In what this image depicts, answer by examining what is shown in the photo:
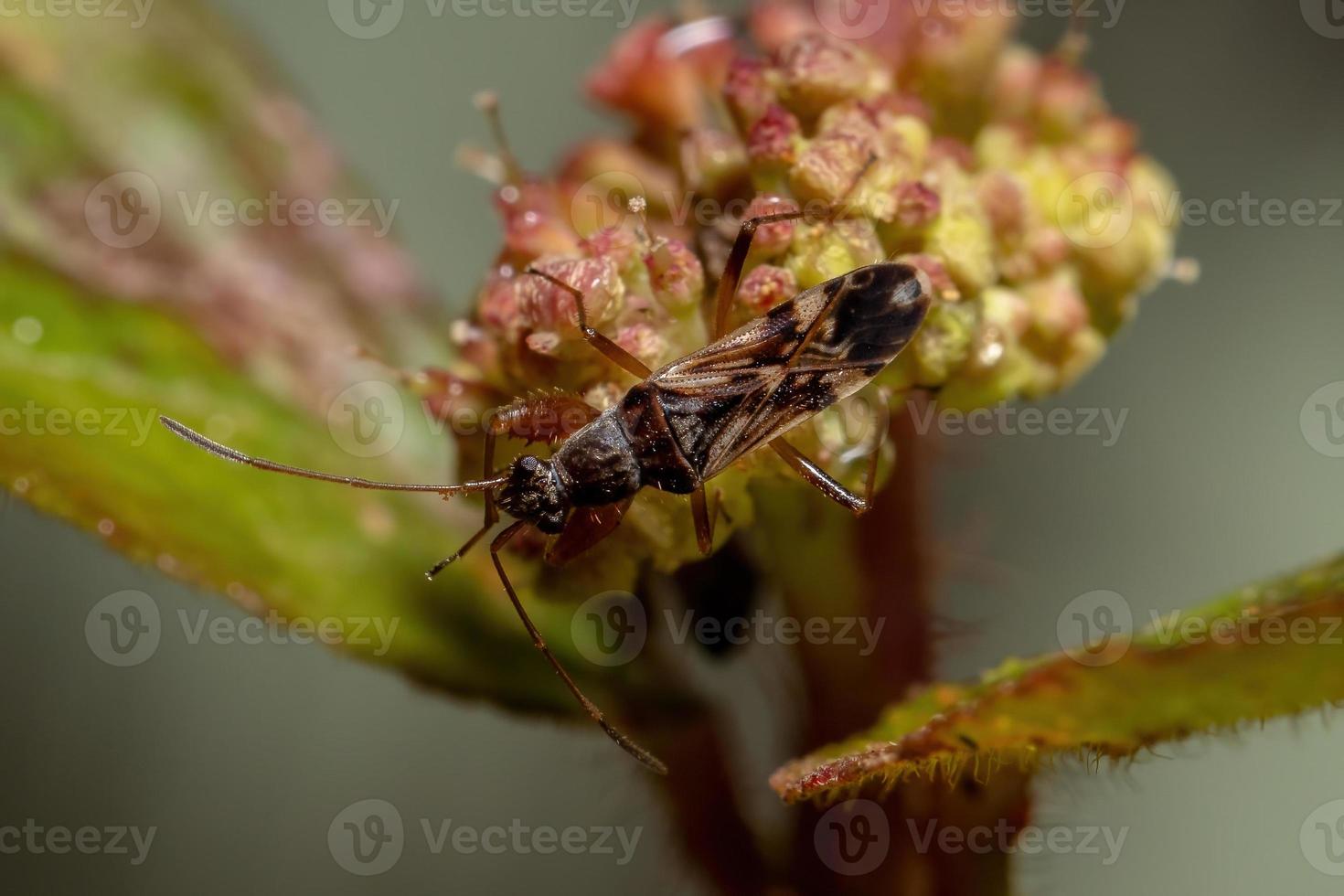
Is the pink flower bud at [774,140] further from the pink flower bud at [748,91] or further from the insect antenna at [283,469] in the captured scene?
the insect antenna at [283,469]

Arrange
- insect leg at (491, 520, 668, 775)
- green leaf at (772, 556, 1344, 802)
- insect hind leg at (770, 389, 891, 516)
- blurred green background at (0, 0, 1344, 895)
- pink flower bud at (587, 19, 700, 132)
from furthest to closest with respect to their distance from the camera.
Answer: blurred green background at (0, 0, 1344, 895), pink flower bud at (587, 19, 700, 132), insect leg at (491, 520, 668, 775), insect hind leg at (770, 389, 891, 516), green leaf at (772, 556, 1344, 802)

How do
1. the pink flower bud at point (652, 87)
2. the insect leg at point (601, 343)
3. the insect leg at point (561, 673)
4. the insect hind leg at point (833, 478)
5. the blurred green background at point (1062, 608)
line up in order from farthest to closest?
the blurred green background at point (1062, 608) → the pink flower bud at point (652, 87) → the insect leg at point (561, 673) → the insect hind leg at point (833, 478) → the insect leg at point (601, 343)

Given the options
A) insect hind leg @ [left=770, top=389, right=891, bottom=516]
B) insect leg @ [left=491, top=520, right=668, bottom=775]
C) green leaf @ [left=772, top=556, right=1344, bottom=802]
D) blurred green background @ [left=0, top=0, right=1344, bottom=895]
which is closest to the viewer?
green leaf @ [left=772, top=556, right=1344, bottom=802]

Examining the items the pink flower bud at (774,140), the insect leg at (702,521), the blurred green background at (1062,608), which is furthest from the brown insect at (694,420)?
the blurred green background at (1062,608)

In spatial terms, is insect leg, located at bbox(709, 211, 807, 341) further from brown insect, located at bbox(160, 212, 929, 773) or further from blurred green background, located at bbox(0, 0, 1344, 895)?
blurred green background, located at bbox(0, 0, 1344, 895)

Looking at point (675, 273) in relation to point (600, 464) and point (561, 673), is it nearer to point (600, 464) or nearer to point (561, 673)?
point (600, 464)

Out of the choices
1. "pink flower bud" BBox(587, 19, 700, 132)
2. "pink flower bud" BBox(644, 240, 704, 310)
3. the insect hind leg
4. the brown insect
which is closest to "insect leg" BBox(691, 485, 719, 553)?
the brown insect
